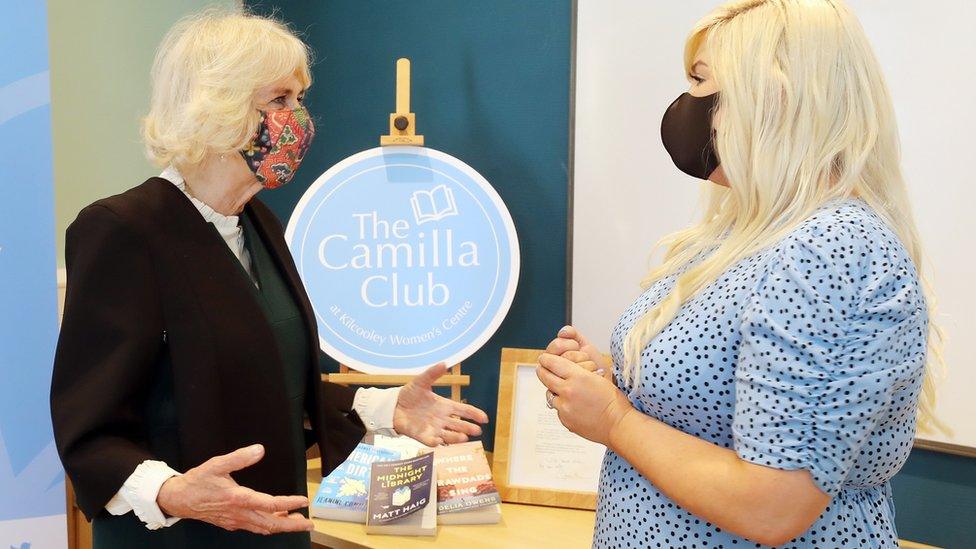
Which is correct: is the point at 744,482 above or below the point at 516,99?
below

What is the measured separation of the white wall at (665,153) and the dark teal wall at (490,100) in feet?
0.37

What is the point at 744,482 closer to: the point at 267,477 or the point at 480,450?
the point at 267,477

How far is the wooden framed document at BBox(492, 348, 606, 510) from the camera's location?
202cm

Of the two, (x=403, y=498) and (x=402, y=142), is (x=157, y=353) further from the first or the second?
(x=402, y=142)

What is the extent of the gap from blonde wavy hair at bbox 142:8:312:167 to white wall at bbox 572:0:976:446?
1007 millimetres

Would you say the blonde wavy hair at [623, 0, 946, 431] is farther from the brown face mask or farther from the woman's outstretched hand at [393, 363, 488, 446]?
the woman's outstretched hand at [393, 363, 488, 446]

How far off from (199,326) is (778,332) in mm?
871

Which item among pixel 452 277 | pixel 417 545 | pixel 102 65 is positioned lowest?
pixel 417 545

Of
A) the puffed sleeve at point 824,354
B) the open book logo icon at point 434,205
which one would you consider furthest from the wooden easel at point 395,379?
the puffed sleeve at point 824,354

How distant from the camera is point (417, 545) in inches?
71.1

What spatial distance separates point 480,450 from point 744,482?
4.16 ft

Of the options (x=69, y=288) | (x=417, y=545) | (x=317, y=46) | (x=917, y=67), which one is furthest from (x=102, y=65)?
(x=917, y=67)

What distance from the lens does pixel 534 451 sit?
208 centimetres

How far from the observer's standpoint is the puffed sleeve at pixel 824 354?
89cm
